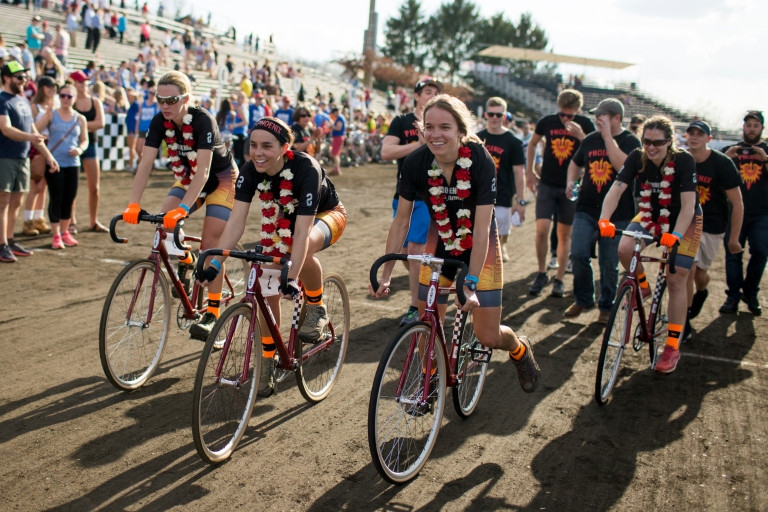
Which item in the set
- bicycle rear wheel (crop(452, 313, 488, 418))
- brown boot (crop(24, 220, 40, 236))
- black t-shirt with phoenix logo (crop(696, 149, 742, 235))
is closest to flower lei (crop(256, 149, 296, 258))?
bicycle rear wheel (crop(452, 313, 488, 418))

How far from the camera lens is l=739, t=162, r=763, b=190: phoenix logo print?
8.05m

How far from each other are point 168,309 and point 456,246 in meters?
2.33

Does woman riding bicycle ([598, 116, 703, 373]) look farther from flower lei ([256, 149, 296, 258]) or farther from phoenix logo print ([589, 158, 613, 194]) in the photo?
flower lei ([256, 149, 296, 258])

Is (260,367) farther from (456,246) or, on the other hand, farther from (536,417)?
(536,417)

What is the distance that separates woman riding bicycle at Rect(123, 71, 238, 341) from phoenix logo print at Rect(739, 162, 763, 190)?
5.79 m

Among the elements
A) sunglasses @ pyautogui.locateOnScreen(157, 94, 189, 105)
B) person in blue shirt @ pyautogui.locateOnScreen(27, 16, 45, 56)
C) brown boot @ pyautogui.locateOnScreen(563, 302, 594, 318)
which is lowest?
brown boot @ pyautogui.locateOnScreen(563, 302, 594, 318)

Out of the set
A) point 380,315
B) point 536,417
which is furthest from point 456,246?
point 380,315

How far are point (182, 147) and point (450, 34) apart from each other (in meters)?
86.2

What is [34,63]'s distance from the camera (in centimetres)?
2139

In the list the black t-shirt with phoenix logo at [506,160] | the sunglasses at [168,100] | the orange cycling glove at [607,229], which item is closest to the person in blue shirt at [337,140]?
the black t-shirt with phoenix logo at [506,160]

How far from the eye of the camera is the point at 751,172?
8.10 m

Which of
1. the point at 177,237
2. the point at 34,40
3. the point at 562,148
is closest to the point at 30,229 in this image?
the point at 177,237

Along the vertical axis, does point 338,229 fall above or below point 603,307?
above

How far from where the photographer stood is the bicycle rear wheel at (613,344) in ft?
17.0
